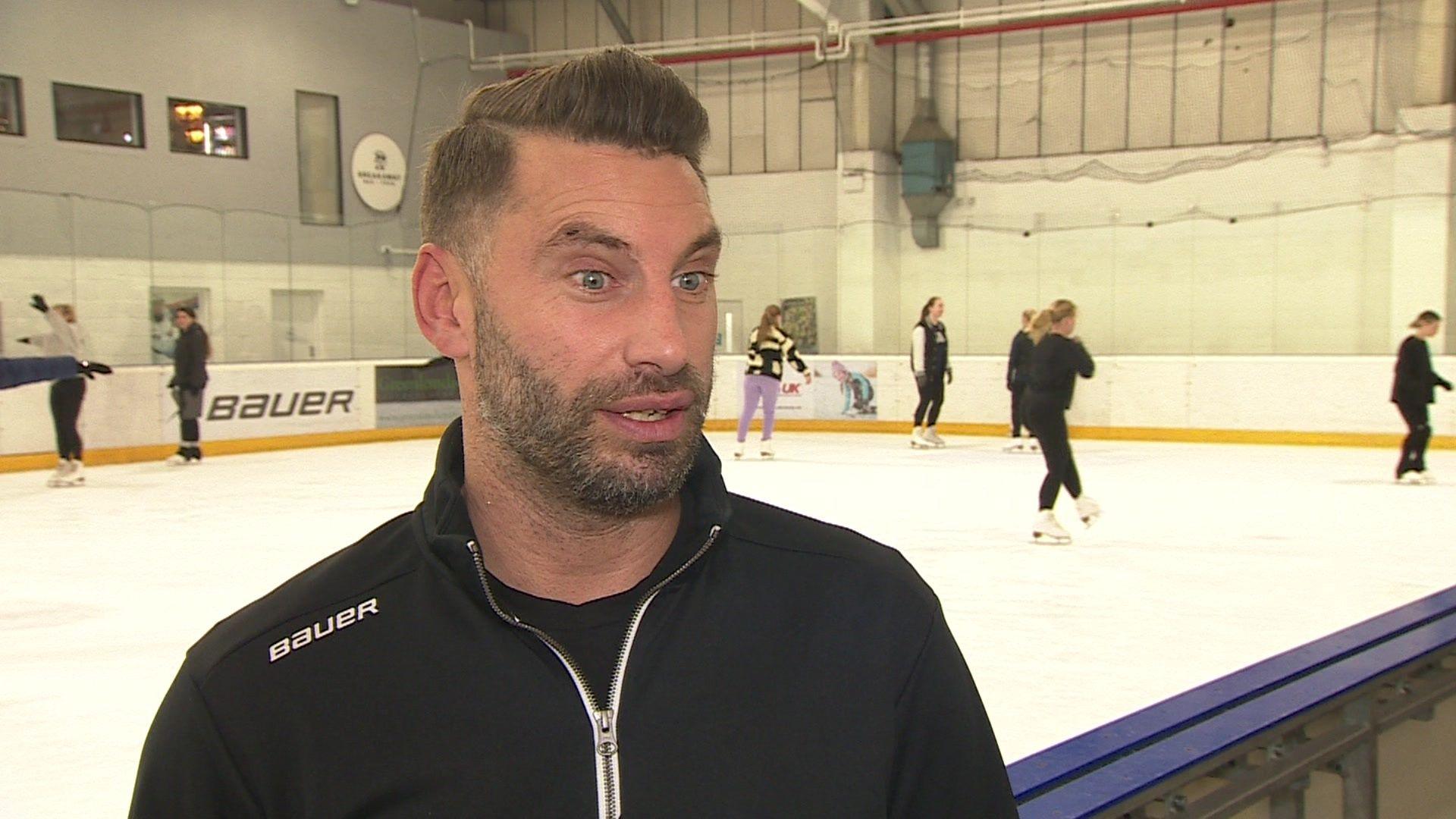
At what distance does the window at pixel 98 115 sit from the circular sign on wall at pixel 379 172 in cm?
311

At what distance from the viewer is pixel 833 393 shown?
15633 millimetres

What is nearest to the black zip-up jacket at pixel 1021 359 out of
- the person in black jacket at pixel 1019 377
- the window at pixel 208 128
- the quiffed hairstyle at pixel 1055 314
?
the person in black jacket at pixel 1019 377

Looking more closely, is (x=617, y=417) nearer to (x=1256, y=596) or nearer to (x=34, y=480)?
(x=1256, y=596)

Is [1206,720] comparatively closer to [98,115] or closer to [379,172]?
[98,115]

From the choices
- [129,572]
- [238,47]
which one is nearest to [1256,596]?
[129,572]

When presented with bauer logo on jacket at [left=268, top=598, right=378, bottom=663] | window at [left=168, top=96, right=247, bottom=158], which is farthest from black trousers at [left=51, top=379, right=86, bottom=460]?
bauer logo on jacket at [left=268, top=598, right=378, bottom=663]

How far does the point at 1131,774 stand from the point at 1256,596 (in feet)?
12.0

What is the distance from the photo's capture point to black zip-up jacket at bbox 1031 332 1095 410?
23.1 ft

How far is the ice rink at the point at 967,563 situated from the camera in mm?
3943

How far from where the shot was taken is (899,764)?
3.93ft

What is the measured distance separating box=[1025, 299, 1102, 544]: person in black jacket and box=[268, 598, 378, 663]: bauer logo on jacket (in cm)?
626

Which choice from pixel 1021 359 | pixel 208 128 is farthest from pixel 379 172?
pixel 1021 359

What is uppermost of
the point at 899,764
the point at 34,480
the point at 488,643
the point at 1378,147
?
the point at 1378,147

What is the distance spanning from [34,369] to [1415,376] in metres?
8.99
